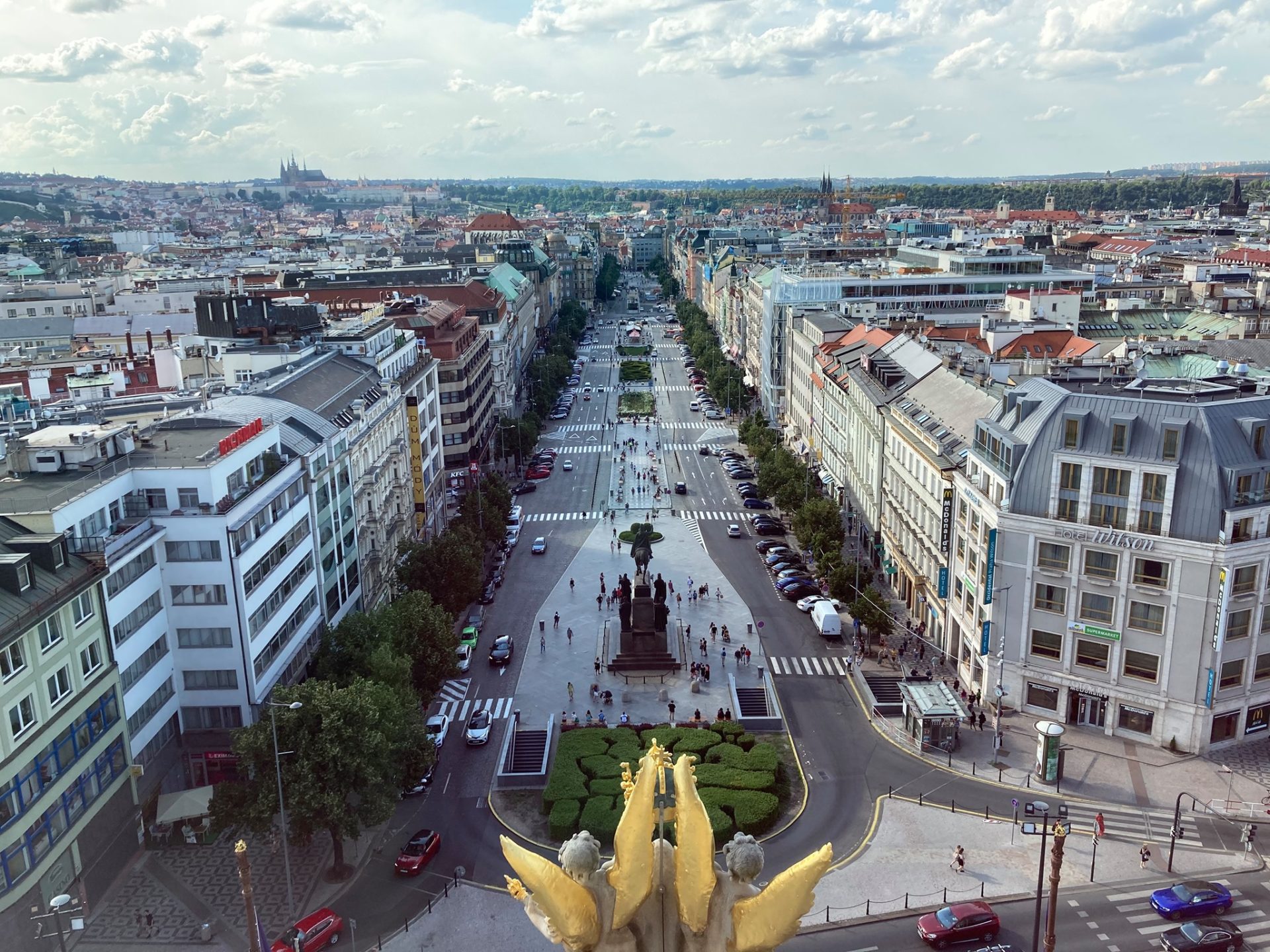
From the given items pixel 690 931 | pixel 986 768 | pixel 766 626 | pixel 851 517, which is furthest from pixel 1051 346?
pixel 690 931

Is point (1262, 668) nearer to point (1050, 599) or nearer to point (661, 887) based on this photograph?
point (1050, 599)

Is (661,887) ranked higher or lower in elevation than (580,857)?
lower

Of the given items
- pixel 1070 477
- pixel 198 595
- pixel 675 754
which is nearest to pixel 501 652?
pixel 675 754

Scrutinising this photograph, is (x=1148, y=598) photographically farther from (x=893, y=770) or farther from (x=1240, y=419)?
(x=893, y=770)

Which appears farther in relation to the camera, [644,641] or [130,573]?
[644,641]

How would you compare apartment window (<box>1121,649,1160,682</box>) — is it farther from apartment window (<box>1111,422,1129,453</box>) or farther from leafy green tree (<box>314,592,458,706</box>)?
leafy green tree (<box>314,592,458,706</box>)

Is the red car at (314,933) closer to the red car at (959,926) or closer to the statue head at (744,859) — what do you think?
the red car at (959,926)
